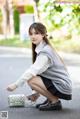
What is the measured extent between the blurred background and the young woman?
148 centimetres

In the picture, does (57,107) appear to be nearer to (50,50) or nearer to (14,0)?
(50,50)

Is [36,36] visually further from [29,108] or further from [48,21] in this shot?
[48,21]

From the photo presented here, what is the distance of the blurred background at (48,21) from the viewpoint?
11091mm

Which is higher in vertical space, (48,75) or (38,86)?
(48,75)

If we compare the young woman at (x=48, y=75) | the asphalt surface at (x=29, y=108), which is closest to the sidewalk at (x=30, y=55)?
the asphalt surface at (x=29, y=108)

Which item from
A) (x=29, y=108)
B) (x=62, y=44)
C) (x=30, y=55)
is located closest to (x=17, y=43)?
(x=62, y=44)

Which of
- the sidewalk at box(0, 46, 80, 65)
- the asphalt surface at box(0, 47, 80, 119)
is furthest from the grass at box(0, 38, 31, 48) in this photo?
the asphalt surface at box(0, 47, 80, 119)

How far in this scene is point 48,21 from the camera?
1089 inches

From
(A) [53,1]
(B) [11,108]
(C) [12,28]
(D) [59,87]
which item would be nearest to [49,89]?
(D) [59,87]

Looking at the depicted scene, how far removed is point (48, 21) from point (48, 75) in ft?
63.4

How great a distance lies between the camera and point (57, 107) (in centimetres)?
848

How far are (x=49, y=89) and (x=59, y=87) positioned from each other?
147mm

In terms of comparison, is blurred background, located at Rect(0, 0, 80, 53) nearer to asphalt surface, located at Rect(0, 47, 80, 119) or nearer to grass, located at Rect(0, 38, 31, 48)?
grass, located at Rect(0, 38, 31, 48)

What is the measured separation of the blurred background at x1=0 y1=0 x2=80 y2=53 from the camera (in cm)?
1109
